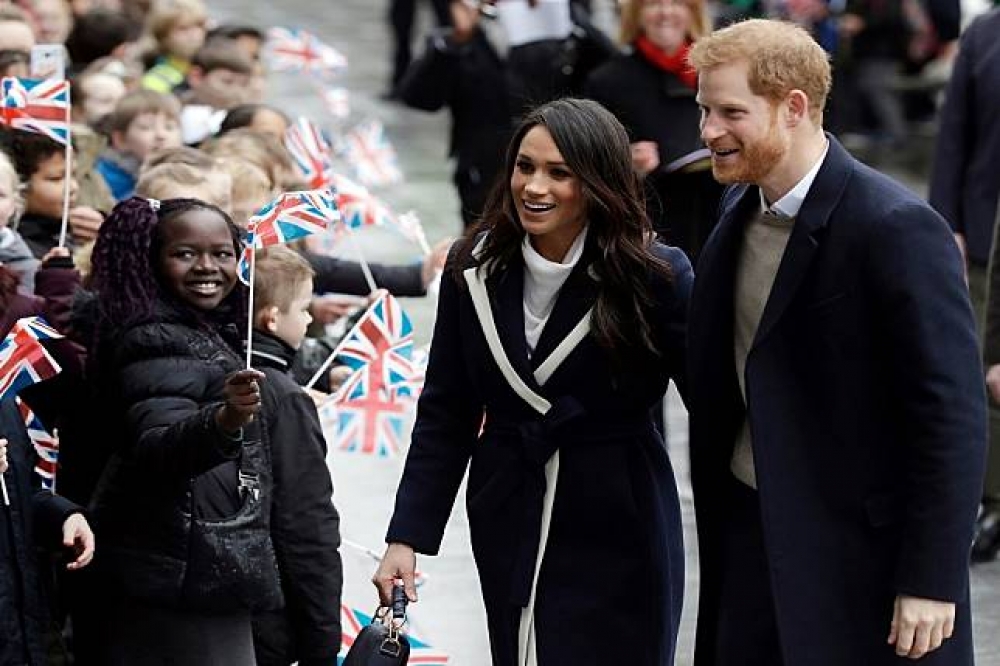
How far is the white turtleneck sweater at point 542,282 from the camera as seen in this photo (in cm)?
454

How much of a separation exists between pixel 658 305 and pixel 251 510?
1.05 metres

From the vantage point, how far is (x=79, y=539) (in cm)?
475

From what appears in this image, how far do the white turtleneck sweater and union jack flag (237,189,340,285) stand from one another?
64 cm

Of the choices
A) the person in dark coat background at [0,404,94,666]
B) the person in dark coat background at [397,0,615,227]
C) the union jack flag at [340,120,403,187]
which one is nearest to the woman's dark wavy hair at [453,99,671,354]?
the person in dark coat background at [0,404,94,666]

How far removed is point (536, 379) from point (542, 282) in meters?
0.21

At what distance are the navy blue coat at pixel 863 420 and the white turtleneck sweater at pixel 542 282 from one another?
0.54 metres

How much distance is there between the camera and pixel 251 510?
486cm

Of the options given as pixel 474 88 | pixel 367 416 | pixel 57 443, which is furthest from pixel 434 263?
pixel 474 88

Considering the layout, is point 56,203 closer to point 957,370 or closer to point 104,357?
point 104,357

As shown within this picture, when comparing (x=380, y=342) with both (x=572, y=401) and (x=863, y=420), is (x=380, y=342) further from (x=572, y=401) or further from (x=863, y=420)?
(x=863, y=420)

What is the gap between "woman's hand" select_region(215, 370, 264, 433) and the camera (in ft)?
14.4

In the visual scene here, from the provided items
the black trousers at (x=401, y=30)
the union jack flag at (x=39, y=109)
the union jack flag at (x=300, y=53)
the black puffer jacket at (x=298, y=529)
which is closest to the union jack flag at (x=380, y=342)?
the black puffer jacket at (x=298, y=529)

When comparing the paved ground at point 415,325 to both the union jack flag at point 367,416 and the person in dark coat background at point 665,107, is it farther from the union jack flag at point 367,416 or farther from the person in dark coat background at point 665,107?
the person in dark coat background at point 665,107

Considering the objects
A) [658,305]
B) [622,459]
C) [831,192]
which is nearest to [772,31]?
[831,192]
